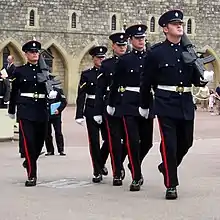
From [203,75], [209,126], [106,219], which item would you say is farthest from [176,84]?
[209,126]

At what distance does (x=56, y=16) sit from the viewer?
3609 centimetres

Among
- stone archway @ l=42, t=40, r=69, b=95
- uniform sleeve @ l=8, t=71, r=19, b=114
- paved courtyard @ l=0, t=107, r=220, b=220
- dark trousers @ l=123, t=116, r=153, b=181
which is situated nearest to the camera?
paved courtyard @ l=0, t=107, r=220, b=220

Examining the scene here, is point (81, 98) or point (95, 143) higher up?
point (81, 98)

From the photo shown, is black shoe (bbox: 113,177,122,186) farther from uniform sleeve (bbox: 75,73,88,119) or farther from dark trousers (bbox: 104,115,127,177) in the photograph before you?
uniform sleeve (bbox: 75,73,88,119)

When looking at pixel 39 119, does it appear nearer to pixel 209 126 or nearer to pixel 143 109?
pixel 143 109

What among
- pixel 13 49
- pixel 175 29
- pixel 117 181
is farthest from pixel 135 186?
pixel 13 49

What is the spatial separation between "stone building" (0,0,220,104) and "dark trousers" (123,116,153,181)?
27.1 meters

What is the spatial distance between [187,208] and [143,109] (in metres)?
1.43

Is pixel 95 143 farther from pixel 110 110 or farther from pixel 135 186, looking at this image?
pixel 135 186

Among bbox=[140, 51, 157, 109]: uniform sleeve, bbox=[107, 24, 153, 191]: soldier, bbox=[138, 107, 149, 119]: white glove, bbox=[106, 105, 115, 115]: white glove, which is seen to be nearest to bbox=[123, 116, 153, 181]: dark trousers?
bbox=[107, 24, 153, 191]: soldier

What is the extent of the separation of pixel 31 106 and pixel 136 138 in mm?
1508

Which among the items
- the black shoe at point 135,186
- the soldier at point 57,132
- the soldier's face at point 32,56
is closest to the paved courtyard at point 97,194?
the black shoe at point 135,186

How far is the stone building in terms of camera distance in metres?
35.6

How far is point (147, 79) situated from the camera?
799 centimetres
